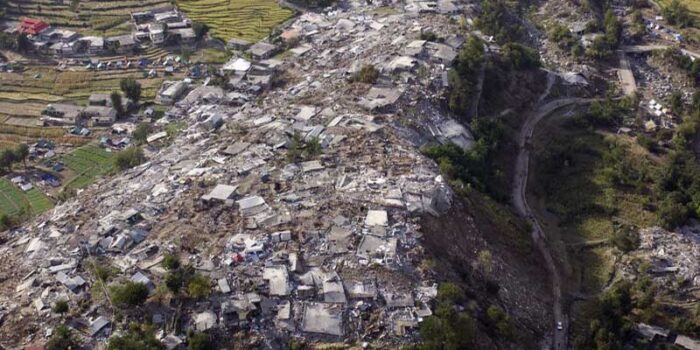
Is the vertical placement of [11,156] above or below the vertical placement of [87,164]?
above

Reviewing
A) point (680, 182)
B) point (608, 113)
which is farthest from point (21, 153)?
point (680, 182)

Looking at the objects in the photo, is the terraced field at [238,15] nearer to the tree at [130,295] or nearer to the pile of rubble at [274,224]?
the pile of rubble at [274,224]

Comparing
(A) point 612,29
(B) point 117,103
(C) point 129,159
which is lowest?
(C) point 129,159

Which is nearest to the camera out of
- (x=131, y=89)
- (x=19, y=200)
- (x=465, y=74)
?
(x=19, y=200)

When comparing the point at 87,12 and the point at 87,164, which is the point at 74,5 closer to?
the point at 87,12

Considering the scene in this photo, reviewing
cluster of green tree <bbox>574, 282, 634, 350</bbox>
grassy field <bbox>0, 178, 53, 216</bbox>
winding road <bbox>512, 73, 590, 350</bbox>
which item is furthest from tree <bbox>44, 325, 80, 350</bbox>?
cluster of green tree <bbox>574, 282, 634, 350</bbox>

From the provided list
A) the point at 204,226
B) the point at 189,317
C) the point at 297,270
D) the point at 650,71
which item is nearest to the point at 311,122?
the point at 204,226

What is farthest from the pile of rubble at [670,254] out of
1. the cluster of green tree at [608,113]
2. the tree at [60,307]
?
the tree at [60,307]

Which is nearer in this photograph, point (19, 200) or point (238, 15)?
point (19, 200)
